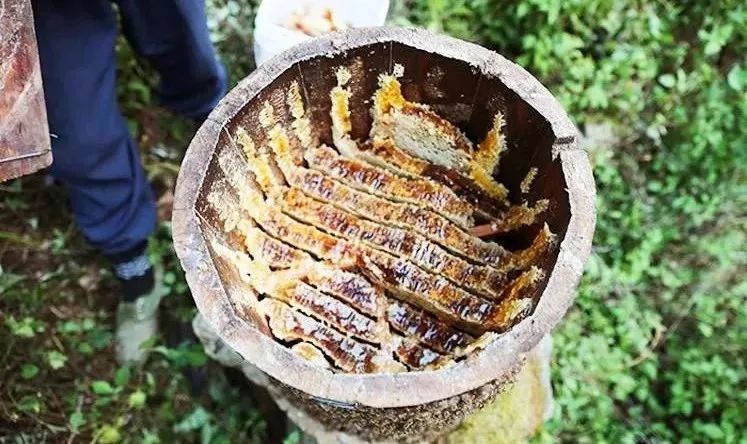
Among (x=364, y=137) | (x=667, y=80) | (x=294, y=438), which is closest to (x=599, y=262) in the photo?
(x=667, y=80)

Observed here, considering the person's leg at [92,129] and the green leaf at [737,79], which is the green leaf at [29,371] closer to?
the person's leg at [92,129]

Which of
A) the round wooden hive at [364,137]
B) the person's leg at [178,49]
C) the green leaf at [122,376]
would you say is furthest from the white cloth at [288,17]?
the green leaf at [122,376]

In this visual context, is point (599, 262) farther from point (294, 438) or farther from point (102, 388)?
point (102, 388)

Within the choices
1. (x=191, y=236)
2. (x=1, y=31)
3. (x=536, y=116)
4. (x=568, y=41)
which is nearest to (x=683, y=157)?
(x=568, y=41)

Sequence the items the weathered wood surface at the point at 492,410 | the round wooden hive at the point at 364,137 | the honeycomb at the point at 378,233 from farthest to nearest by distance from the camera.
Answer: the weathered wood surface at the point at 492,410 → the honeycomb at the point at 378,233 → the round wooden hive at the point at 364,137

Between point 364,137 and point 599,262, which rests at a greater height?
point 364,137

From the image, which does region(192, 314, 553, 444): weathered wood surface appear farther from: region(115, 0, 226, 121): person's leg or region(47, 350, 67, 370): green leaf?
region(115, 0, 226, 121): person's leg

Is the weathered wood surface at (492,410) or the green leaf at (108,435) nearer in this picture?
the weathered wood surface at (492,410)

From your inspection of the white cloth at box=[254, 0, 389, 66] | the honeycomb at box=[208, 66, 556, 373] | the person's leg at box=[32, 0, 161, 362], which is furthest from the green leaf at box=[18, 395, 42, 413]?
the white cloth at box=[254, 0, 389, 66]
